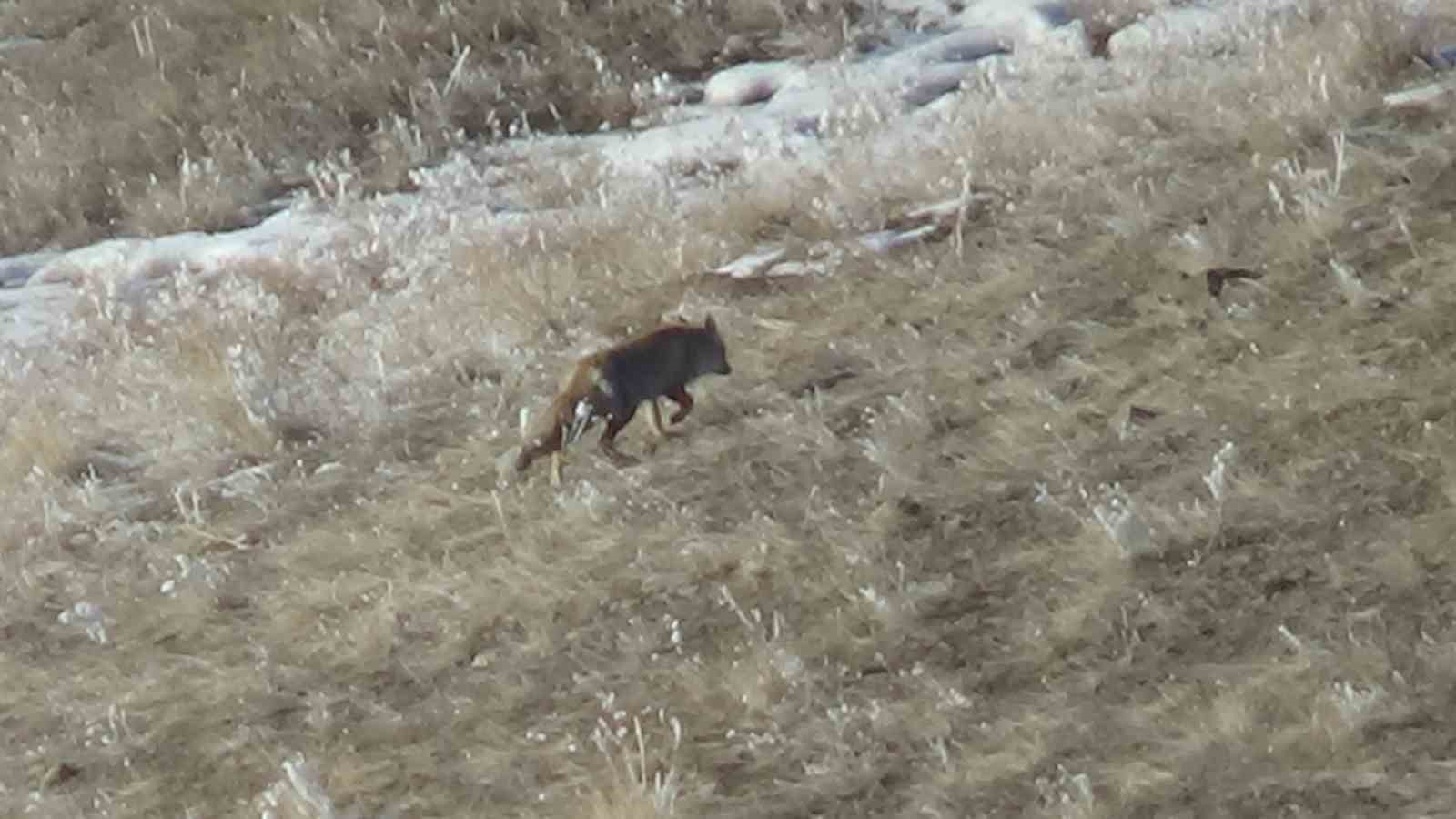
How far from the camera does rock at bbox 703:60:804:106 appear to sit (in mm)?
9891

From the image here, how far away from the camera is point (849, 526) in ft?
15.1

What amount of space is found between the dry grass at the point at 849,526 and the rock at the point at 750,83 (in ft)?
9.32

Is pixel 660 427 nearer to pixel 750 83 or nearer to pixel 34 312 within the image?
pixel 34 312

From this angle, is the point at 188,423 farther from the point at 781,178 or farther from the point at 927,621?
the point at 927,621

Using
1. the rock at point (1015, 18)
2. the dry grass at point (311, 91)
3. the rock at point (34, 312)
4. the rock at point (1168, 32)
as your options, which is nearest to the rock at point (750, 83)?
the dry grass at point (311, 91)

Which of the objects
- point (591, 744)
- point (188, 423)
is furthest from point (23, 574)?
point (591, 744)

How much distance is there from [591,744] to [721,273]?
303 centimetres

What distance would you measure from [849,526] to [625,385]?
2.74ft

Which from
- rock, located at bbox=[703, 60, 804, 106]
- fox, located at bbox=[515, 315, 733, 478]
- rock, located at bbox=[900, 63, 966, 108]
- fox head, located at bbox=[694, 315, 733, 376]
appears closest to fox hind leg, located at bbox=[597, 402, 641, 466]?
fox, located at bbox=[515, 315, 733, 478]

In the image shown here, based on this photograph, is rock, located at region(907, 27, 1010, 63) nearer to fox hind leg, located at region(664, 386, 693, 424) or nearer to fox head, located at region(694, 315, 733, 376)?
fox head, located at region(694, 315, 733, 376)

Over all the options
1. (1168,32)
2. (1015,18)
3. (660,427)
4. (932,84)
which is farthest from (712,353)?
(1015,18)

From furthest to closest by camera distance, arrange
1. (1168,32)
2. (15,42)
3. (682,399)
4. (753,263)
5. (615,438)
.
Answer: (15,42) → (1168,32) → (753,263) → (615,438) → (682,399)

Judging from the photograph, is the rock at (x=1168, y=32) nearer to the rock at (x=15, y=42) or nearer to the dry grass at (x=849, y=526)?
the dry grass at (x=849, y=526)

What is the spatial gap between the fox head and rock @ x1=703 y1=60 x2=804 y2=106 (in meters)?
4.71
